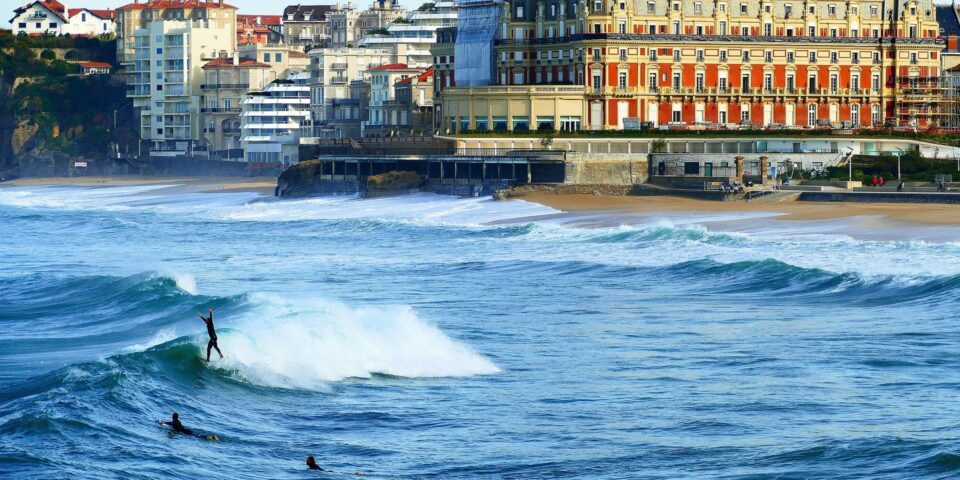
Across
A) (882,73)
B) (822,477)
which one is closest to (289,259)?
(822,477)

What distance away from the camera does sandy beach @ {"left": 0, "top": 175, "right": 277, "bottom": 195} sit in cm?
12219

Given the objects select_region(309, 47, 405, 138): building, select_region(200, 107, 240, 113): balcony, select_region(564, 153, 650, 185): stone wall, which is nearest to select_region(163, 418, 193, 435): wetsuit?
select_region(564, 153, 650, 185): stone wall

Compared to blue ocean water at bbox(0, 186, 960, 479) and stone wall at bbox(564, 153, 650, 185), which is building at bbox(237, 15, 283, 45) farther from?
blue ocean water at bbox(0, 186, 960, 479)

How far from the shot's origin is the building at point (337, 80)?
140 meters

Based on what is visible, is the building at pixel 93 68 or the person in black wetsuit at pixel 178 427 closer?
the person in black wetsuit at pixel 178 427

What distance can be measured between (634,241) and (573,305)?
17695 millimetres

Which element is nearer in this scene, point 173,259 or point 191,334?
point 191,334

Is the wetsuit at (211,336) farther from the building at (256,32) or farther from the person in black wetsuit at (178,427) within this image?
the building at (256,32)

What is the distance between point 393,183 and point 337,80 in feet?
155

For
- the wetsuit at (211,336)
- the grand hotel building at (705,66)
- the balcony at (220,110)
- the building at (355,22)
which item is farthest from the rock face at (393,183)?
the building at (355,22)

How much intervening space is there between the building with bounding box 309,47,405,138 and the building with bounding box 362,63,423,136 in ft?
18.0

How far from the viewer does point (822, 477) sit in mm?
26062

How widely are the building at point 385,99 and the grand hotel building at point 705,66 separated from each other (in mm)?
19043

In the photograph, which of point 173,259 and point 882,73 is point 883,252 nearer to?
point 173,259
